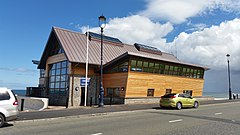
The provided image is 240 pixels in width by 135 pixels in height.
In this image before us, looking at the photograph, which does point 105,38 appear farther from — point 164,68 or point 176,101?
point 176,101

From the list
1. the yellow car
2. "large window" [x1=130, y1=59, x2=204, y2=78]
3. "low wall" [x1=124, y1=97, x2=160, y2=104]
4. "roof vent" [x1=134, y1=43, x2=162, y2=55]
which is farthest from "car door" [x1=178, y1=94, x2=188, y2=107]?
"roof vent" [x1=134, y1=43, x2=162, y2=55]

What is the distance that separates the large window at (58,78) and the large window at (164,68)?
8702 mm

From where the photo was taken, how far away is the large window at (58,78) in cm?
3003

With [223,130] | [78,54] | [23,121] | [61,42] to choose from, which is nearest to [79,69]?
[78,54]

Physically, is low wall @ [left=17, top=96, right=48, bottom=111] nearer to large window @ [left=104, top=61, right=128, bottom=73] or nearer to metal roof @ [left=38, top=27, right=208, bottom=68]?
metal roof @ [left=38, top=27, right=208, bottom=68]

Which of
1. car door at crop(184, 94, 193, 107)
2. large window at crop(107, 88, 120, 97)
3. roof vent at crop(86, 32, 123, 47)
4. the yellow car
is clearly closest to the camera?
the yellow car

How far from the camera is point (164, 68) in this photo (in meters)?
31.3

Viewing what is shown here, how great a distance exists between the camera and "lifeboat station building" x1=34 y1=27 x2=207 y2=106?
2736cm

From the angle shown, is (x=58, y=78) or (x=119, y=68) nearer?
(x=119, y=68)

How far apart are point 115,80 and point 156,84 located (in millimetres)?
5319

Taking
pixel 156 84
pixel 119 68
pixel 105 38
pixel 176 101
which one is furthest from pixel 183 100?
pixel 105 38

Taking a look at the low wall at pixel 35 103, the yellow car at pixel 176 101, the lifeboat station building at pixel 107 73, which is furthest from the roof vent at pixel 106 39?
the yellow car at pixel 176 101

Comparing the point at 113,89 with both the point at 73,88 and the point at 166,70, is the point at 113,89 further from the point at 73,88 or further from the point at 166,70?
the point at 166,70

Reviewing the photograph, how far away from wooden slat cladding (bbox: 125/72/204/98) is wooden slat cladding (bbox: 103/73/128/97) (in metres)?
0.63
